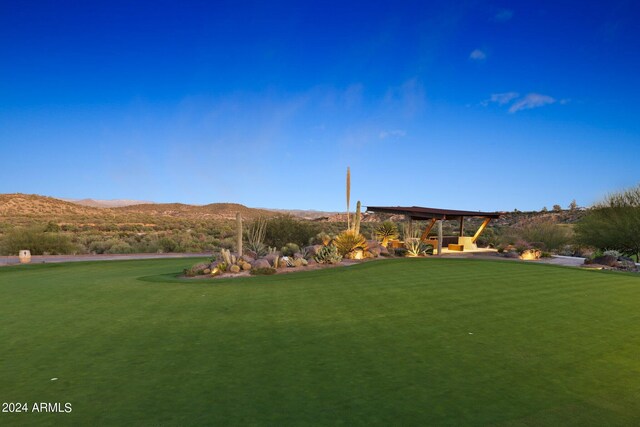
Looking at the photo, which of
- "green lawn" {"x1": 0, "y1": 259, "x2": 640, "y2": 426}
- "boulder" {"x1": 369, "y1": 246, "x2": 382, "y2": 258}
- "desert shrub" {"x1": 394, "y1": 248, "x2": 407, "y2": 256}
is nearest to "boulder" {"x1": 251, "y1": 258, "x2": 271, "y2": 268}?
"green lawn" {"x1": 0, "y1": 259, "x2": 640, "y2": 426}

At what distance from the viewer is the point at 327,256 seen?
1664 centimetres

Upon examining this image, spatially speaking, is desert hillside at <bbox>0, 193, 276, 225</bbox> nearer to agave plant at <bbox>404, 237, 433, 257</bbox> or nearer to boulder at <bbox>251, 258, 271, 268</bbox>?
agave plant at <bbox>404, 237, 433, 257</bbox>

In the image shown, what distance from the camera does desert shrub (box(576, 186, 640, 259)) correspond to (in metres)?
21.7

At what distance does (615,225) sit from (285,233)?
17.7 m

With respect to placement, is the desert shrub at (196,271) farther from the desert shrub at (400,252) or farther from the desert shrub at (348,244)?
the desert shrub at (400,252)

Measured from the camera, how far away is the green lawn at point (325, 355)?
3840 mm

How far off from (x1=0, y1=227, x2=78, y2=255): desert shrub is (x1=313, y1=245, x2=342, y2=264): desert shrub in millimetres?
17062

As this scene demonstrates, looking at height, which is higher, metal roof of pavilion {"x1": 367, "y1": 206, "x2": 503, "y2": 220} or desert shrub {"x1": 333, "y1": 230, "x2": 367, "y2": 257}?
metal roof of pavilion {"x1": 367, "y1": 206, "x2": 503, "y2": 220}

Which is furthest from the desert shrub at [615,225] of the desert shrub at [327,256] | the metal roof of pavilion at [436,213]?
→ the desert shrub at [327,256]

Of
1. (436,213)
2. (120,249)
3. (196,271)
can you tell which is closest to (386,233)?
(436,213)

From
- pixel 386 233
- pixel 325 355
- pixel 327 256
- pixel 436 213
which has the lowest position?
pixel 325 355

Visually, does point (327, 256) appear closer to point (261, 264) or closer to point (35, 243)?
point (261, 264)

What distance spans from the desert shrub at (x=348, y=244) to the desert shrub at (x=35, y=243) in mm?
16948

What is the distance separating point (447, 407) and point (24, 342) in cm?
564
